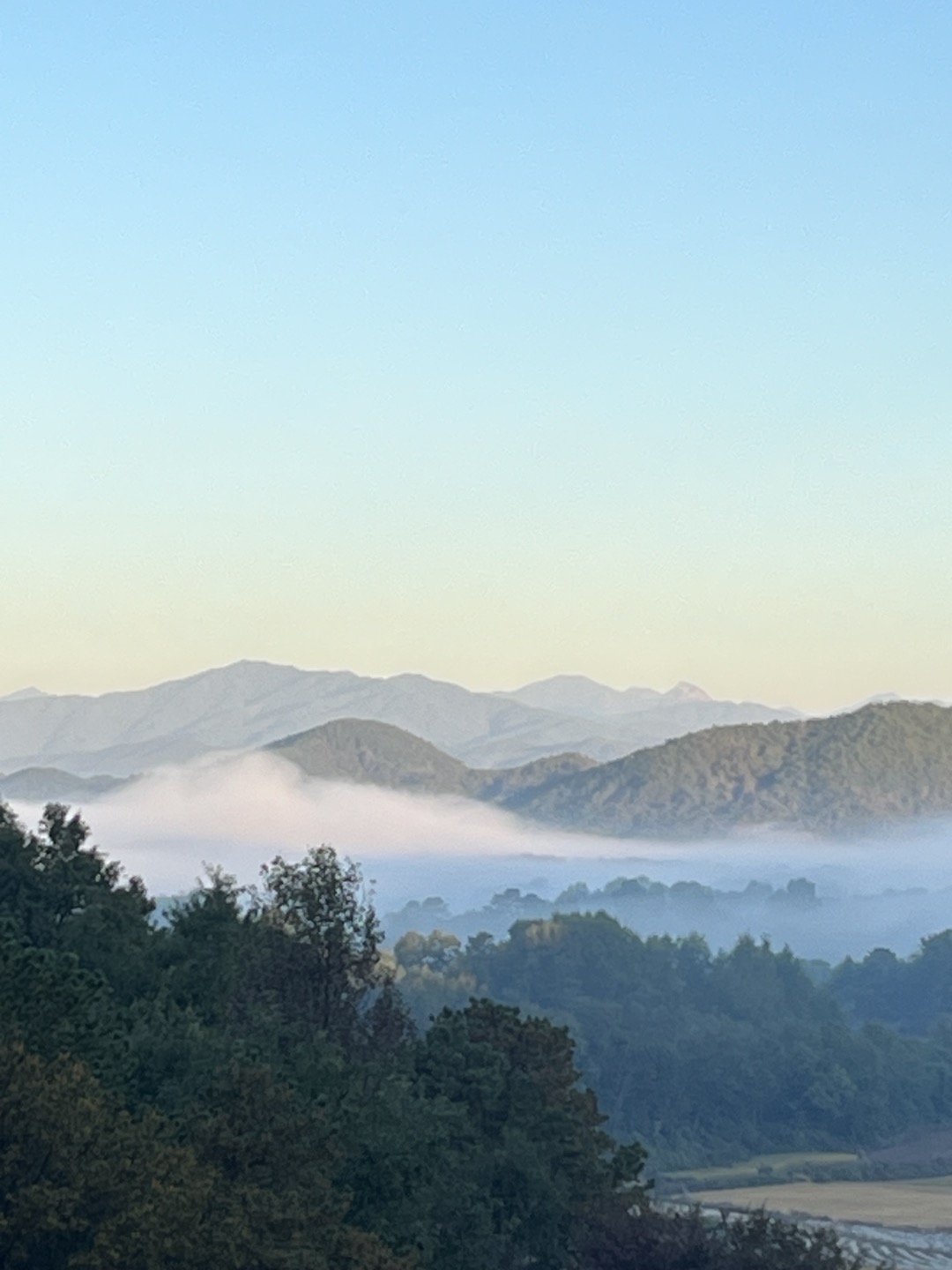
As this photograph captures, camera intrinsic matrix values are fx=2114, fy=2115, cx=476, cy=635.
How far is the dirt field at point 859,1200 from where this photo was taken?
252 feet

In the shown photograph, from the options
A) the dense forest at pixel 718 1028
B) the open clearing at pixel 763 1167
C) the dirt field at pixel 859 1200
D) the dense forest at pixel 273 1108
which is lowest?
the open clearing at pixel 763 1167

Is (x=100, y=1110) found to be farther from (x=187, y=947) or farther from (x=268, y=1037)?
(x=187, y=947)

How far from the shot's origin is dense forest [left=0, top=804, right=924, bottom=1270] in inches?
949

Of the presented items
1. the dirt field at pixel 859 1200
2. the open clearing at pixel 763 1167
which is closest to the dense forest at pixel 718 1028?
the open clearing at pixel 763 1167

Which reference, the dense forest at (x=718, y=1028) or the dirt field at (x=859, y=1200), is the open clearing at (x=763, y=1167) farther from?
the dirt field at (x=859, y=1200)

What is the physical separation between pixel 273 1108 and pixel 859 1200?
196 feet

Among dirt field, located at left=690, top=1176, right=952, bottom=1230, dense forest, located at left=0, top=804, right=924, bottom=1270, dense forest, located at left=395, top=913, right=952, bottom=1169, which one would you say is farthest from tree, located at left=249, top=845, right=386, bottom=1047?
dense forest, located at left=395, top=913, right=952, bottom=1169

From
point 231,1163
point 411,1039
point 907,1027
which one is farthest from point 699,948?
point 231,1163

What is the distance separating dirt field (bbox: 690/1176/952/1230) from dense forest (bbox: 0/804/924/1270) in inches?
1264

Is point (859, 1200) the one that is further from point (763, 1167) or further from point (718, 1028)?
point (718, 1028)

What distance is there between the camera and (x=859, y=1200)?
8250 centimetres

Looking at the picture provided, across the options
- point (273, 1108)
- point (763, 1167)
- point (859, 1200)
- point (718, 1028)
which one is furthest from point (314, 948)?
point (718, 1028)

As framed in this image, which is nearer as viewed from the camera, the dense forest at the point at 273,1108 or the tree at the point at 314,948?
the dense forest at the point at 273,1108

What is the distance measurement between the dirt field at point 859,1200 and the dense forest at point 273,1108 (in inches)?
1264
